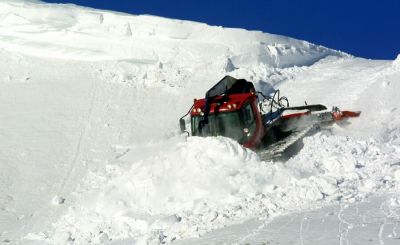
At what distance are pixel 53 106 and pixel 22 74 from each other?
14.6 feet

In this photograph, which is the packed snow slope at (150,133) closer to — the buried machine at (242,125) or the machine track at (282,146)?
the machine track at (282,146)

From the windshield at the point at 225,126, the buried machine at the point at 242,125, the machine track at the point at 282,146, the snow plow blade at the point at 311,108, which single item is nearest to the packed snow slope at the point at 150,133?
the machine track at the point at 282,146

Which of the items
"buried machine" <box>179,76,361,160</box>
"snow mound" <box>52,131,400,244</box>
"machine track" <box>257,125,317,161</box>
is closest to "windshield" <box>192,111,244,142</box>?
"buried machine" <box>179,76,361,160</box>

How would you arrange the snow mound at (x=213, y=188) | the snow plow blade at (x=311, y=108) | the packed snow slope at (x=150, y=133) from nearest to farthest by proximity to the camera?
1. the snow mound at (x=213, y=188)
2. the packed snow slope at (x=150, y=133)
3. the snow plow blade at (x=311, y=108)

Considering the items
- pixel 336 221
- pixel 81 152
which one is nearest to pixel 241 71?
pixel 81 152

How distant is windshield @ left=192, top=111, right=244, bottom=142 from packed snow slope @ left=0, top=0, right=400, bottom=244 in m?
0.87

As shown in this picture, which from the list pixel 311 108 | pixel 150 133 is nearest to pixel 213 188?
pixel 311 108

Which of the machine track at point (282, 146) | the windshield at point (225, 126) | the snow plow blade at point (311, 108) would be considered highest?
the snow plow blade at point (311, 108)

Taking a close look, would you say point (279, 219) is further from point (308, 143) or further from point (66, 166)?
point (66, 166)

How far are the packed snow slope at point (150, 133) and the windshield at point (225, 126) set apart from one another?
0.87m

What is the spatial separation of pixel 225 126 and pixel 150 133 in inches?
203

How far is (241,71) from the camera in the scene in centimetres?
2284

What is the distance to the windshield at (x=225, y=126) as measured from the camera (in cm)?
1364

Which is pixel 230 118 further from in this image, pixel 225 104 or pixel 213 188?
pixel 213 188
